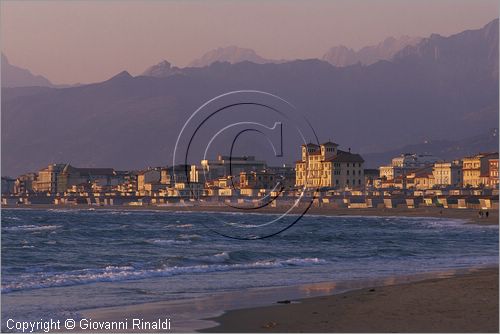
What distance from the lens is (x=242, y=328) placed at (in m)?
16.1

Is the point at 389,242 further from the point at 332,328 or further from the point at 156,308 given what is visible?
the point at 332,328

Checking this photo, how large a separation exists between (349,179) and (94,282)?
138 m

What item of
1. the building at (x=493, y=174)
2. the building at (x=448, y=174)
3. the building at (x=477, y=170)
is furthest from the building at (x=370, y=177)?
the building at (x=493, y=174)

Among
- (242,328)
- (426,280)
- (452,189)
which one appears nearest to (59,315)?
(242,328)

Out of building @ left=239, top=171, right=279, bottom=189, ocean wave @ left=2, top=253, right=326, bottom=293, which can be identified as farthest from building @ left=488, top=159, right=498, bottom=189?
ocean wave @ left=2, top=253, right=326, bottom=293

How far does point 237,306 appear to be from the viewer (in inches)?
756

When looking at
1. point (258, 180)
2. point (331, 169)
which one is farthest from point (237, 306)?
point (258, 180)

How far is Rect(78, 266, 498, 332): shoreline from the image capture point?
1667 centimetres

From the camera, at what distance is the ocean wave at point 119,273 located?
24483mm

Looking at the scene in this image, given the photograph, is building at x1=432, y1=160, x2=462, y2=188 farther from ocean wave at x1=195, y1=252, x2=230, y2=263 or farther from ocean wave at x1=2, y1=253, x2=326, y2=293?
ocean wave at x1=2, y1=253, x2=326, y2=293

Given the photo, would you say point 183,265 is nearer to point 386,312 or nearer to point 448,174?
point 386,312

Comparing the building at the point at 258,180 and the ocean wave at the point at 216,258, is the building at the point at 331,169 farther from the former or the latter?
the ocean wave at the point at 216,258

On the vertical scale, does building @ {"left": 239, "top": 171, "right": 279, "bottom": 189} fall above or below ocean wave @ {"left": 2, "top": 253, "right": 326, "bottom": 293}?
above

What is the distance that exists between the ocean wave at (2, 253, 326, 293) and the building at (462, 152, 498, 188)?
11843cm
